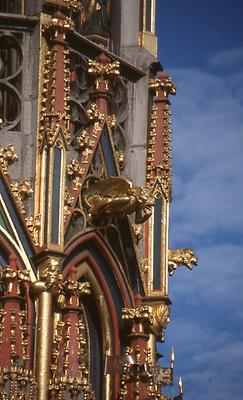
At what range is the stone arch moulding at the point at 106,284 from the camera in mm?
33406

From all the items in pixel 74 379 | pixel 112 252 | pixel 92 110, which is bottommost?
pixel 74 379

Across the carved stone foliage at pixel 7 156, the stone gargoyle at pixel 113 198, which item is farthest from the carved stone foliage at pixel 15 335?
the stone gargoyle at pixel 113 198

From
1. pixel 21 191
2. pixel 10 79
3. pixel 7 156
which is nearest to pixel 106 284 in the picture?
pixel 21 191

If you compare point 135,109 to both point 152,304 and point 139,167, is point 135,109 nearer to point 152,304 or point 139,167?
point 139,167

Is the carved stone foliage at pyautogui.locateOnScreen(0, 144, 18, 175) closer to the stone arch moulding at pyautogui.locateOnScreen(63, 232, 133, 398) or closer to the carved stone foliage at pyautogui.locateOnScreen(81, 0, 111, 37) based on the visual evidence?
the stone arch moulding at pyautogui.locateOnScreen(63, 232, 133, 398)

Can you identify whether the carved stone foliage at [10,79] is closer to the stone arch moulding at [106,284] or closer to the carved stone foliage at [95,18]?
the carved stone foliage at [95,18]

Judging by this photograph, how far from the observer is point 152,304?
3444 centimetres

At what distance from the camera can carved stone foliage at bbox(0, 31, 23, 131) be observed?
110 ft

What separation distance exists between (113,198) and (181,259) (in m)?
2.65

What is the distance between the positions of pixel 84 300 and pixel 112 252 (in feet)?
3.26

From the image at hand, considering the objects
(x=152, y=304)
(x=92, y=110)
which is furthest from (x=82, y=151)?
(x=152, y=304)

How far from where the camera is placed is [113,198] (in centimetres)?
3325

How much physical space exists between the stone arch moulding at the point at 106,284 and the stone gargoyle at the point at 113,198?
1.55ft

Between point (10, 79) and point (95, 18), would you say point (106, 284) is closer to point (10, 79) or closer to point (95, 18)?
point (10, 79)
